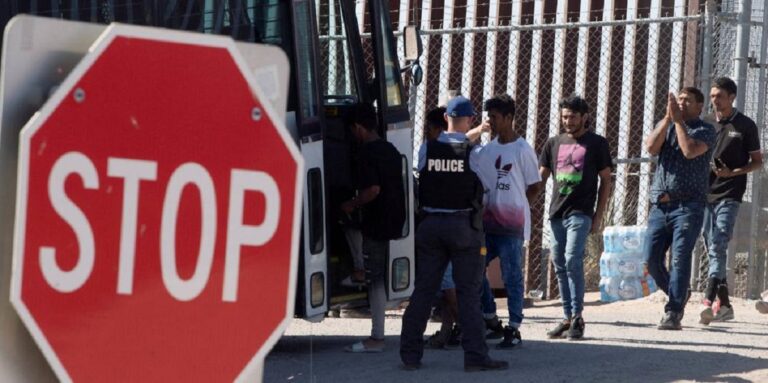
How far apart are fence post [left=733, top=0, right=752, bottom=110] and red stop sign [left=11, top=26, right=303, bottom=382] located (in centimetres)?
1016

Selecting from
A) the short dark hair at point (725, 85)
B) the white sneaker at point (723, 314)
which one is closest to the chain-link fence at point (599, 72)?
the white sneaker at point (723, 314)

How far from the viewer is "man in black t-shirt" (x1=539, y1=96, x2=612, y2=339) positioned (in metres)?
9.67

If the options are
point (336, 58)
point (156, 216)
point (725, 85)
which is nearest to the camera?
point (156, 216)

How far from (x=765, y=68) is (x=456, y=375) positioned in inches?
218

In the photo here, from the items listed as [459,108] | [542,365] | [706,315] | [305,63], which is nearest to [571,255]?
[542,365]

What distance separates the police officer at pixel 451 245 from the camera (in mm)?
8086

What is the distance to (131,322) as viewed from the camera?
96.7 inches

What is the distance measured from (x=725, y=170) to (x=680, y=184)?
0.83 m

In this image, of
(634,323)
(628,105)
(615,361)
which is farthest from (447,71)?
(615,361)

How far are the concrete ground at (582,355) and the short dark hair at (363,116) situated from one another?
147cm

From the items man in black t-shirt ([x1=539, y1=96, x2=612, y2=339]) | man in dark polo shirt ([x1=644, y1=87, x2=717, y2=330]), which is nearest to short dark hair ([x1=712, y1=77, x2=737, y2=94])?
man in dark polo shirt ([x1=644, y1=87, x2=717, y2=330])

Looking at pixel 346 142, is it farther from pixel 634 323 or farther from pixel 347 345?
pixel 634 323

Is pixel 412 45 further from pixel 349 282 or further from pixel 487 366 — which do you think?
pixel 487 366

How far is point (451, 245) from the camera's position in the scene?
8078mm
